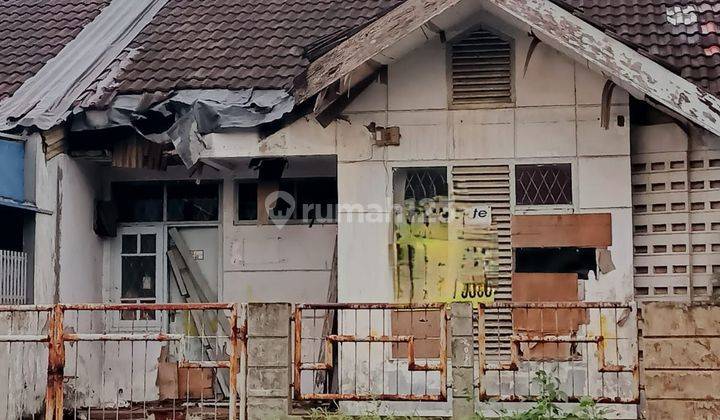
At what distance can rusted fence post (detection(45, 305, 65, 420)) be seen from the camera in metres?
9.20

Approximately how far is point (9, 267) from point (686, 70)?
7.72m

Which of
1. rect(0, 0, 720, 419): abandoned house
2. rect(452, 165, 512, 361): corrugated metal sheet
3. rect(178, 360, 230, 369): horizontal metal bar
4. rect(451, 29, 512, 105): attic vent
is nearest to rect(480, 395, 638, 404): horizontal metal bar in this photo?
rect(0, 0, 720, 419): abandoned house

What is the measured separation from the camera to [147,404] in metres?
12.5

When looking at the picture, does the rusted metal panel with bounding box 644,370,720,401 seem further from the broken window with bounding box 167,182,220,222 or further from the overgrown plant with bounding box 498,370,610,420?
the broken window with bounding box 167,182,220,222

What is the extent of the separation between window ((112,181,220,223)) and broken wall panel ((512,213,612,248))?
419 cm

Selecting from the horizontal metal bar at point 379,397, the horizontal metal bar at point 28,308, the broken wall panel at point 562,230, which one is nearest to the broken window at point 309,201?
the broken wall panel at point 562,230

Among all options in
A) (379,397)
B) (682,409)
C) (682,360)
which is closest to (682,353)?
(682,360)

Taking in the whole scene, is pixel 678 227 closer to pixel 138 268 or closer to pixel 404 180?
pixel 404 180

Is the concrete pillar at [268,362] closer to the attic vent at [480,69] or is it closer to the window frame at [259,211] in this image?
the attic vent at [480,69]

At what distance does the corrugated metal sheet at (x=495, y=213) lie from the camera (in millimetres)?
11320

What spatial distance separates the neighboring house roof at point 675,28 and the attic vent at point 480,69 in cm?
104

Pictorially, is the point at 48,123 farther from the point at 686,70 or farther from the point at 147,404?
the point at 686,70

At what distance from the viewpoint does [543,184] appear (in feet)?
37.5

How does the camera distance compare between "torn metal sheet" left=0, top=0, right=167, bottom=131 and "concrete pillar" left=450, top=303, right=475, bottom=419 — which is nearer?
"concrete pillar" left=450, top=303, right=475, bottom=419
